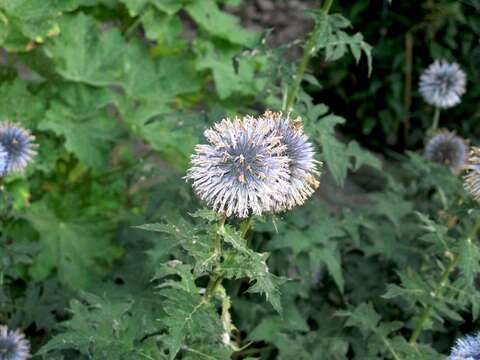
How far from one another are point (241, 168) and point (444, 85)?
1.87m

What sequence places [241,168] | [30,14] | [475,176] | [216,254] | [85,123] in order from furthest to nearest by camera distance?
1. [85,123]
2. [30,14]
3. [475,176]
4. [216,254]
5. [241,168]

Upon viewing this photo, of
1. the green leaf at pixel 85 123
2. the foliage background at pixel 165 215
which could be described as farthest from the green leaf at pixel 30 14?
the green leaf at pixel 85 123

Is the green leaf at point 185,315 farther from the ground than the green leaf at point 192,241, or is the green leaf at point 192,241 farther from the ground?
the green leaf at point 192,241

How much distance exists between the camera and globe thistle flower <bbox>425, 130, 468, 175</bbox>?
316cm

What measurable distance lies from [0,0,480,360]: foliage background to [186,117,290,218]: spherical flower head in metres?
0.22

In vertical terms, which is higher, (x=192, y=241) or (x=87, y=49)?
(x=87, y=49)

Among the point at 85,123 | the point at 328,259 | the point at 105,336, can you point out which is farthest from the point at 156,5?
the point at 105,336

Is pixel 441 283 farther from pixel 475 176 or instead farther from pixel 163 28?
pixel 163 28

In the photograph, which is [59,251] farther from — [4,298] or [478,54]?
[478,54]

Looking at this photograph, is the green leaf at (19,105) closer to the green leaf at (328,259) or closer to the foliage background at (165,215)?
the foliage background at (165,215)

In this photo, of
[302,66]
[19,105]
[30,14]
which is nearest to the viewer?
[302,66]

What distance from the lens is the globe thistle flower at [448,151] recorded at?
3162 millimetres

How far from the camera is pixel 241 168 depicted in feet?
5.73

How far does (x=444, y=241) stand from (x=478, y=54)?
0.68 metres
